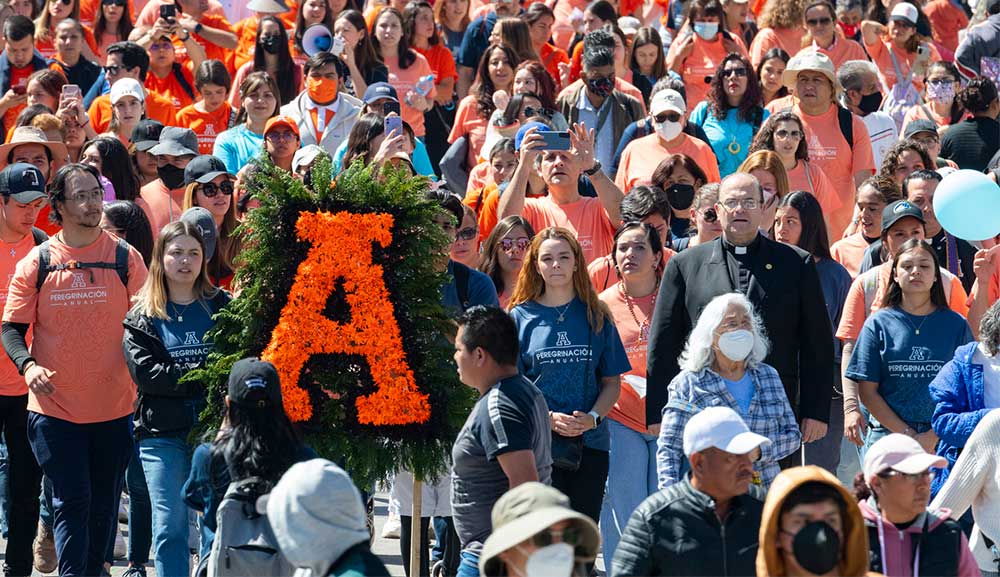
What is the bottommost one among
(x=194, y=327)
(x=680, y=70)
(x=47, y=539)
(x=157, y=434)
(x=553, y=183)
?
(x=47, y=539)

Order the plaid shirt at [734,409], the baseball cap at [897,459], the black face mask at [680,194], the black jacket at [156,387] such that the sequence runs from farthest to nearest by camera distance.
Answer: the black face mask at [680,194] < the black jacket at [156,387] < the plaid shirt at [734,409] < the baseball cap at [897,459]

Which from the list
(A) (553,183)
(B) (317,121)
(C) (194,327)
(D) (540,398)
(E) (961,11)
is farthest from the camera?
(E) (961,11)

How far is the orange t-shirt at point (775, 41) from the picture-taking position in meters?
15.2

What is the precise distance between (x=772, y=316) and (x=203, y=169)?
13.0ft

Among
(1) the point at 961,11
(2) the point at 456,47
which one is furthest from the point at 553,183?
(1) the point at 961,11

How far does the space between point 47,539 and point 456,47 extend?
26.2 feet

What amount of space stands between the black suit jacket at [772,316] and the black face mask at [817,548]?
283cm

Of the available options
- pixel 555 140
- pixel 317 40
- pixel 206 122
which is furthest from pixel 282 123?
pixel 317 40

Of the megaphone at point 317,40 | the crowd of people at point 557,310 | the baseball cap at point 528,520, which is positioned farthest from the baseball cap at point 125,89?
the baseball cap at point 528,520

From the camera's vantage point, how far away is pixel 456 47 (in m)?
16.2

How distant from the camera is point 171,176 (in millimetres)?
11266

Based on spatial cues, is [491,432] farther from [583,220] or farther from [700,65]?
[700,65]

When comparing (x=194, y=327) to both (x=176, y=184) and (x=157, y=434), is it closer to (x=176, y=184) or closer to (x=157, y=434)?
(x=157, y=434)

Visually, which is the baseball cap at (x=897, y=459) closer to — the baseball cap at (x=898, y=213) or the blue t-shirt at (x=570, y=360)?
the blue t-shirt at (x=570, y=360)
